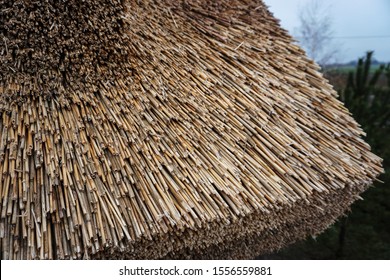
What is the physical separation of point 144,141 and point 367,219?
10.9 ft

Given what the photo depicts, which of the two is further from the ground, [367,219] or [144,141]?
[144,141]

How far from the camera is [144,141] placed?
5.52 feet

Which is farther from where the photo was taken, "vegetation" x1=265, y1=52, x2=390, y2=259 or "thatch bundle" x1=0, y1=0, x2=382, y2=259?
"vegetation" x1=265, y1=52, x2=390, y2=259

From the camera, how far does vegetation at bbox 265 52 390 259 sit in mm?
3764

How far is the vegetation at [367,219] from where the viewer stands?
3764 mm

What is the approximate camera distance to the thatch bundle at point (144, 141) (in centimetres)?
148

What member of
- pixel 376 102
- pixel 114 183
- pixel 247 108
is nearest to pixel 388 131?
pixel 376 102

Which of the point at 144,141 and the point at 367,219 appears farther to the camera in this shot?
the point at 367,219

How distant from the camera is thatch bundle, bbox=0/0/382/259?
1.48 meters

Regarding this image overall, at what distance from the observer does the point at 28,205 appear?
4.73 ft

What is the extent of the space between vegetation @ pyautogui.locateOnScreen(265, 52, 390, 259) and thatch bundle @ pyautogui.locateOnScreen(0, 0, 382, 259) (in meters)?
1.87

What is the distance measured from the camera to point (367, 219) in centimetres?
393

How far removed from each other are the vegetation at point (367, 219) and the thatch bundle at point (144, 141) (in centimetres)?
187

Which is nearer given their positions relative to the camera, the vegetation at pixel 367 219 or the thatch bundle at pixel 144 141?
the thatch bundle at pixel 144 141
